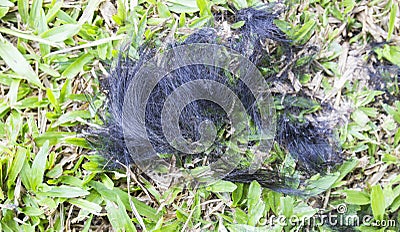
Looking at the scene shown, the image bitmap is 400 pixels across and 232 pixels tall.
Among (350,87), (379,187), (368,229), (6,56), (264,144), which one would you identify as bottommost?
(368,229)

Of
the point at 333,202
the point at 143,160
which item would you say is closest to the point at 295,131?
the point at 333,202

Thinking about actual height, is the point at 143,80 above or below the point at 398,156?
above

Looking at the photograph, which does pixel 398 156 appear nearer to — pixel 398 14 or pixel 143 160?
pixel 398 14

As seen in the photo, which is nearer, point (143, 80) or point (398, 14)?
point (143, 80)
